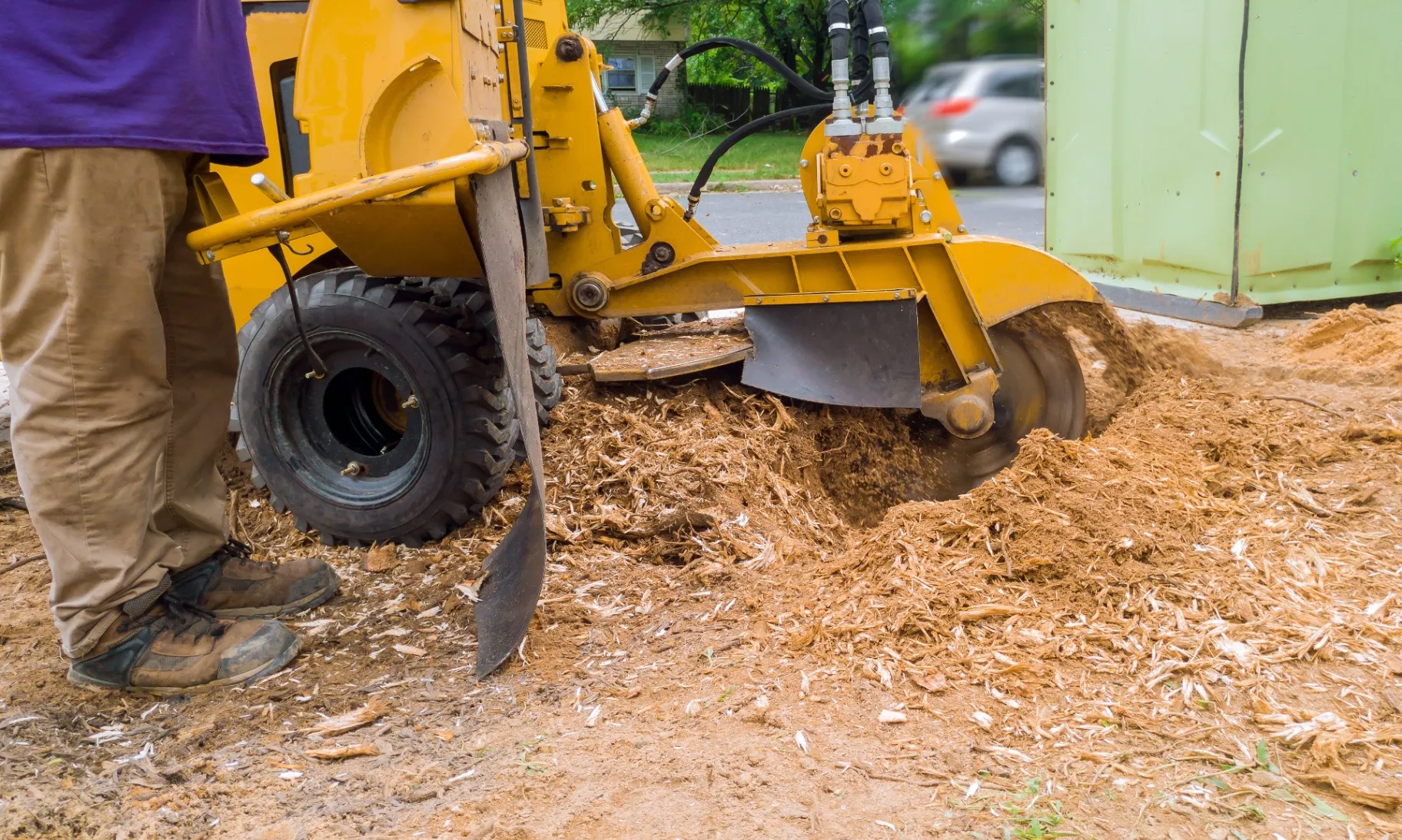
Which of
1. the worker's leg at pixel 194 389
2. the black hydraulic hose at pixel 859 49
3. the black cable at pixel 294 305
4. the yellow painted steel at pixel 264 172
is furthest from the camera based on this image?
the black hydraulic hose at pixel 859 49

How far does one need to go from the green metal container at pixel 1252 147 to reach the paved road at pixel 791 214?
2.67ft

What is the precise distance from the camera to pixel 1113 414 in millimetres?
4516

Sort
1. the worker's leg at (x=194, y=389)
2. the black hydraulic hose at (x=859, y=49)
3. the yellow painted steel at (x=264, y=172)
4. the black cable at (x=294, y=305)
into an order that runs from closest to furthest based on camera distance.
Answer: the worker's leg at (x=194, y=389)
the black cable at (x=294, y=305)
the yellow painted steel at (x=264, y=172)
the black hydraulic hose at (x=859, y=49)

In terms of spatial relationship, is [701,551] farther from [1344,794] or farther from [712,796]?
[1344,794]

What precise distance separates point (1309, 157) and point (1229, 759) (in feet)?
17.3

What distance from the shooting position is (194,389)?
9.41ft

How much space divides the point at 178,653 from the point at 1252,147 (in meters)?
6.12

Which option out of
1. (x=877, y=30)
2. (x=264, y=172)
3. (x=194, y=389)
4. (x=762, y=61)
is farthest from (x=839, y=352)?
(x=194, y=389)

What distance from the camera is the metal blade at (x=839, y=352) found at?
13.3ft

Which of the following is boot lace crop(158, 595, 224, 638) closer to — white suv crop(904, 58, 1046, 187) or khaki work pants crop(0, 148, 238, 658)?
khaki work pants crop(0, 148, 238, 658)

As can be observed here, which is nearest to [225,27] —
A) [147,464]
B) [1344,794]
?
[147,464]

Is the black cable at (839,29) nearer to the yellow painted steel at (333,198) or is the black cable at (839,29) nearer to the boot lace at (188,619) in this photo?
the yellow painted steel at (333,198)

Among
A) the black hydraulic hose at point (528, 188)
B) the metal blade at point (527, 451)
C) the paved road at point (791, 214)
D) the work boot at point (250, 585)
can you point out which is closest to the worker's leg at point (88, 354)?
the work boot at point (250, 585)

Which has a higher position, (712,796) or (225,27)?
(225,27)
